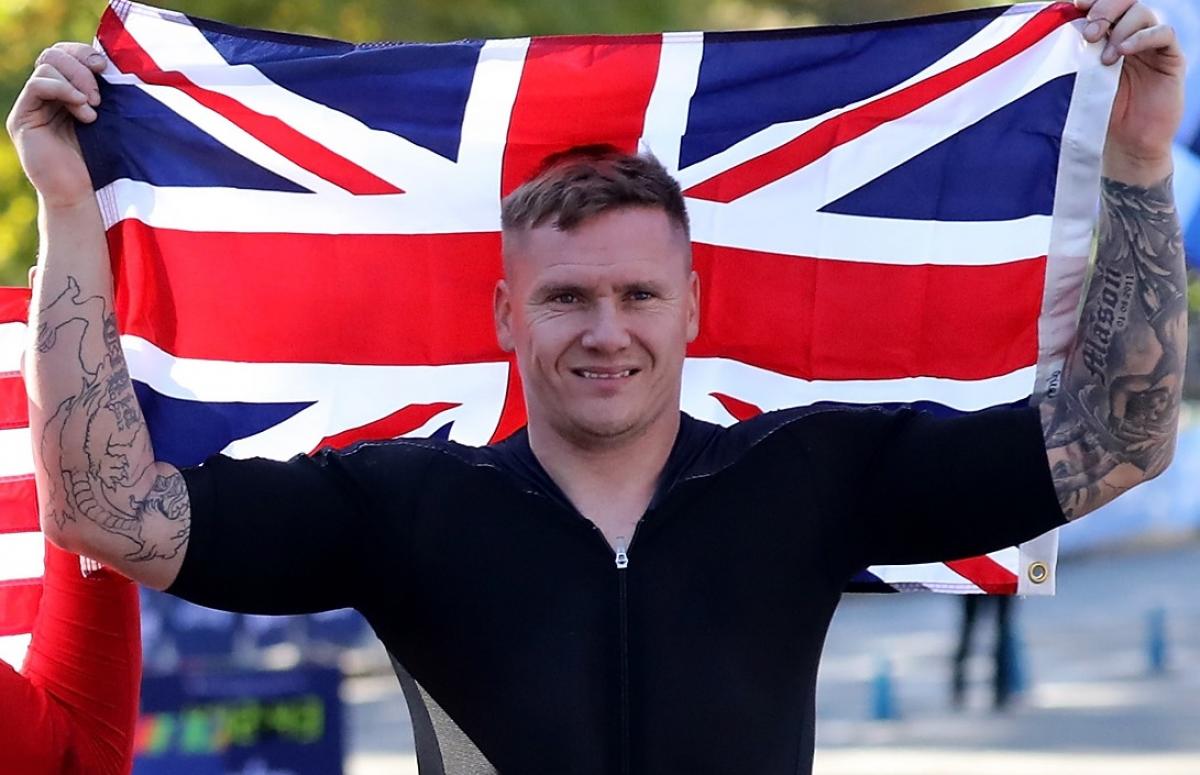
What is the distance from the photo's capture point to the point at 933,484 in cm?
350

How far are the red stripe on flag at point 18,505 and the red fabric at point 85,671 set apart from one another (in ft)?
1.41

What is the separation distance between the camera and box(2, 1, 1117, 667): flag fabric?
13.3 ft

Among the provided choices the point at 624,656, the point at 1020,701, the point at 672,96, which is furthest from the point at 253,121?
the point at 1020,701

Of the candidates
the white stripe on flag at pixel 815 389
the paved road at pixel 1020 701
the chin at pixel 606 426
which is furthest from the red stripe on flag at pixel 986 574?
the paved road at pixel 1020 701

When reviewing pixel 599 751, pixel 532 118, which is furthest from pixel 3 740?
pixel 532 118

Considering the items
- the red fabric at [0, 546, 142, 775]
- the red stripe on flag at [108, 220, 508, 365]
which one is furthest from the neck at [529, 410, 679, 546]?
the red fabric at [0, 546, 142, 775]

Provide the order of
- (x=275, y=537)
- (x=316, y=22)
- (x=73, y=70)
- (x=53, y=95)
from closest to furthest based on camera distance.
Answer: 1. (x=275, y=537)
2. (x=53, y=95)
3. (x=73, y=70)
4. (x=316, y=22)

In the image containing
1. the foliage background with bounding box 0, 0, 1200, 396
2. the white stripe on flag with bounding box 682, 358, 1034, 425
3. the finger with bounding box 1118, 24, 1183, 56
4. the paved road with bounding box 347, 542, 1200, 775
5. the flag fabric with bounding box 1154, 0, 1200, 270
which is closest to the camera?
the finger with bounding box 1118, 24, 1183, 56

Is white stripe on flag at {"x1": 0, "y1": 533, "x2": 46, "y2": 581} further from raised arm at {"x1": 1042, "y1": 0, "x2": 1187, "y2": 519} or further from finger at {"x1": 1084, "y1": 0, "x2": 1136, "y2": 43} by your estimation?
finger at {"x1": 1084, "y1": 0, "x2": 1136, "y2": 43}

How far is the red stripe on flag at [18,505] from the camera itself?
13.8 feet

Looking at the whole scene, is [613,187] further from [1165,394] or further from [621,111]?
[1165,394]

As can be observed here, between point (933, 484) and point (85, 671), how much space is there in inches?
62.6

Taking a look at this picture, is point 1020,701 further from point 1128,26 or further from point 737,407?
point 1128,26

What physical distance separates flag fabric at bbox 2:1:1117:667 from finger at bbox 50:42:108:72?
26 centimetres
